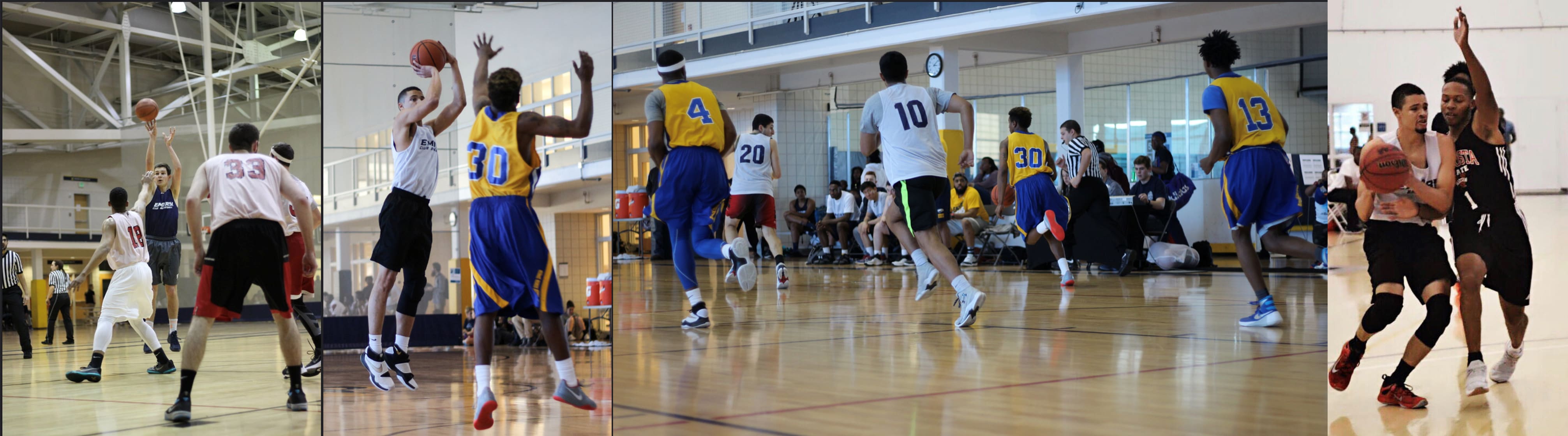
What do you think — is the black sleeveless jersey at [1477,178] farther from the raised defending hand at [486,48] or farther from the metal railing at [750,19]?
the metal railing at [750,19]

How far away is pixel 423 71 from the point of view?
213 cm

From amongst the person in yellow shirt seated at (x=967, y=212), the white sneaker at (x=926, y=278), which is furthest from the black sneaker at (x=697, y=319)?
the person in yellow shirt seated at (x=967, y=212)

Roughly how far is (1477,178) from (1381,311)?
1.61 feet

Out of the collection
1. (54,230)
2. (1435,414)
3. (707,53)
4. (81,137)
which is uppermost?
(707,53)

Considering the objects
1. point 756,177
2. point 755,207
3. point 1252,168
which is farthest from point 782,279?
point 1252,168

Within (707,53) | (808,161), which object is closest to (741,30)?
(707,53)

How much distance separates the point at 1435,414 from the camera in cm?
267

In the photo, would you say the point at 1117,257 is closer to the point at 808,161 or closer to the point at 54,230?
the point at 54,230

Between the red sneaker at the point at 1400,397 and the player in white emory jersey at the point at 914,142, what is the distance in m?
2.20

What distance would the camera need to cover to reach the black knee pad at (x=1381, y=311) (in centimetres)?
282

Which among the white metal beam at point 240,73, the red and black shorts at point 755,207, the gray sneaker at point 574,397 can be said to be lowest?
the gray sneaker at point 574,397

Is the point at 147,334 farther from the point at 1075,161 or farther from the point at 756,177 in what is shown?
the point at 1075,161

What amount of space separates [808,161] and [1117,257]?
877 cm

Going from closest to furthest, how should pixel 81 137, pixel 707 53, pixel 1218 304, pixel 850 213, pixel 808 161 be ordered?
1. pixel 81 137
2. pixel 1218 304
3. pixel 850 213
4. pixel 707 53
5. pixel 808 161
